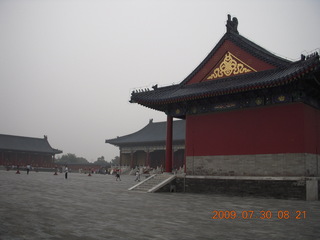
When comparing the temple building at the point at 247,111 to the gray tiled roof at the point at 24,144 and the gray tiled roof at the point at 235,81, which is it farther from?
the gray tiled roof at the point at 24,144

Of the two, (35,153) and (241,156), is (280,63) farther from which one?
(35,153)

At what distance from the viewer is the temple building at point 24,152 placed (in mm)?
59844

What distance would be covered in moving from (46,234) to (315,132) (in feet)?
47.8

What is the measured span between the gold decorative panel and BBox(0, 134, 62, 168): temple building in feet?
165

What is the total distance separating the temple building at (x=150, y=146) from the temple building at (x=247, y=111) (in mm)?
23024

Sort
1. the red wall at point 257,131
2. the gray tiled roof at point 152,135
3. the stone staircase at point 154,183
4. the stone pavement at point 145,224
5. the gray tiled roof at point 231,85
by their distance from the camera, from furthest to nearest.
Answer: the gray tiled roof at point 152,135, the stone staircase at point 154,183, the red wall at point 257,131, the gray tiled roof at point 231,85, the stone pavement at point 145,224

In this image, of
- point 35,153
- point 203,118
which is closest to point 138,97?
point 203,118

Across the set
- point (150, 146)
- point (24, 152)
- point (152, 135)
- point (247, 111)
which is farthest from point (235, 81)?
point (24, 152)

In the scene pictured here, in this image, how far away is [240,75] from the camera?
18.1 metres

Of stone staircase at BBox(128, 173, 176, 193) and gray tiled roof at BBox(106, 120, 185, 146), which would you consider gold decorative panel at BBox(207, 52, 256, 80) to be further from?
gray tiled roof at BBox(106, 120, 185, 146)

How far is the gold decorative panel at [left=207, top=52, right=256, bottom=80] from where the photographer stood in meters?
18.2

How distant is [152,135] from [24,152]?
28487 millimetres

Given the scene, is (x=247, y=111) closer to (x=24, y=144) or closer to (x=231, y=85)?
(x=231, y=85)
